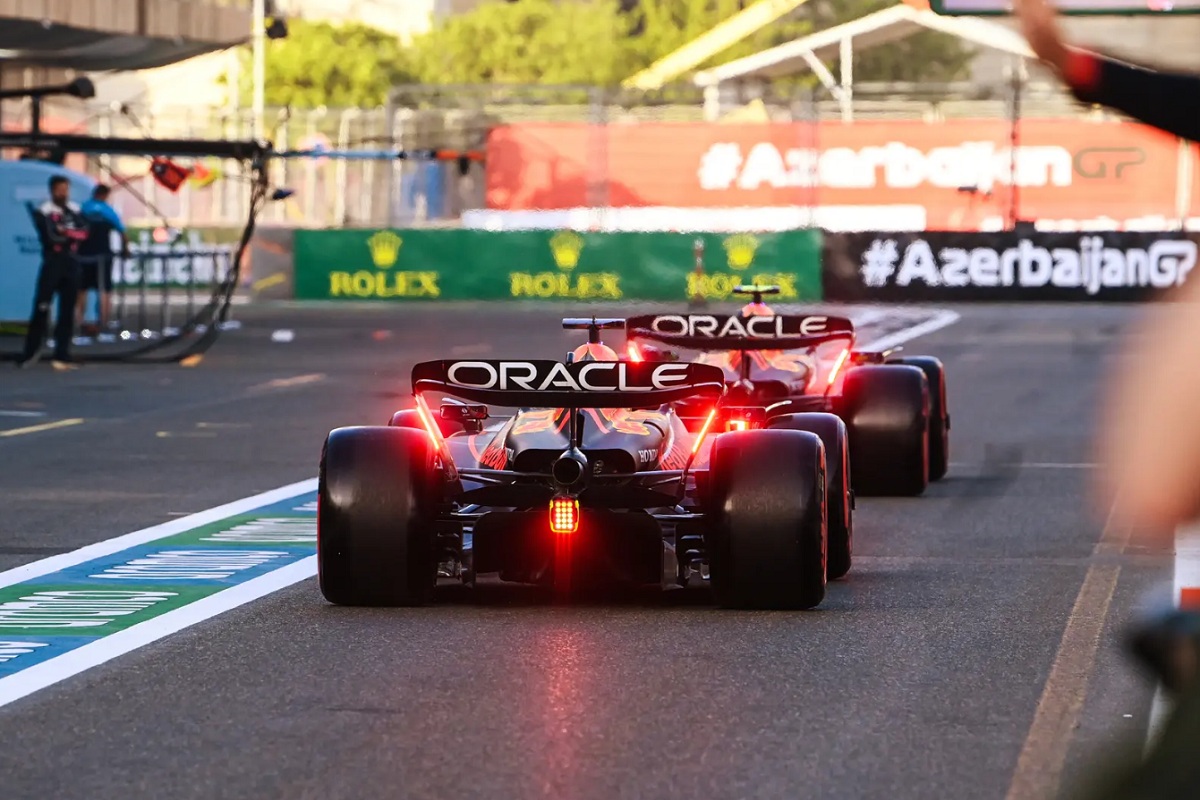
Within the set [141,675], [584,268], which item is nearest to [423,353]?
[584,268]

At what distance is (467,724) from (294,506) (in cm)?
605

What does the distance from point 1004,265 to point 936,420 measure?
25.1 m

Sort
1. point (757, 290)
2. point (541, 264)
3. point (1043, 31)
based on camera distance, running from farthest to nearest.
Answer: point (541, 264), point (757, 290), point (1043, 31)

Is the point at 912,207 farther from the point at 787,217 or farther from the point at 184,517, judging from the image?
the point at 184,517

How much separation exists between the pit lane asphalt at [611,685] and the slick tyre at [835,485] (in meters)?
0.11

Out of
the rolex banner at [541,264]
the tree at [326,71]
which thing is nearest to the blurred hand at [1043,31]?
the rolex banner at [541,264]

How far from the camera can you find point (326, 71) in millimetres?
70688

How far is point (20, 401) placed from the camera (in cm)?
2003

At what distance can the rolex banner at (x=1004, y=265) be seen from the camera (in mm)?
38281

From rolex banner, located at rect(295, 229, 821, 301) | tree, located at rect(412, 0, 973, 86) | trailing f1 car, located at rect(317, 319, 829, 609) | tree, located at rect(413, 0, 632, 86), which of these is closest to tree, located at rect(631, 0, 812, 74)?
tree, located at rect(412, 0, 973, 86)

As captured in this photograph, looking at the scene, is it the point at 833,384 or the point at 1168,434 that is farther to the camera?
the point at 833,384

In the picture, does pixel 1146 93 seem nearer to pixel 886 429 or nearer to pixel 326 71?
pixel 886 429

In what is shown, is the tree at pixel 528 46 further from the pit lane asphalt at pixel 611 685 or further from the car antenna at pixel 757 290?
the pit lane asphalt at pixel 611 685

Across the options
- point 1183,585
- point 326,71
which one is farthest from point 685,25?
point 1183,585
